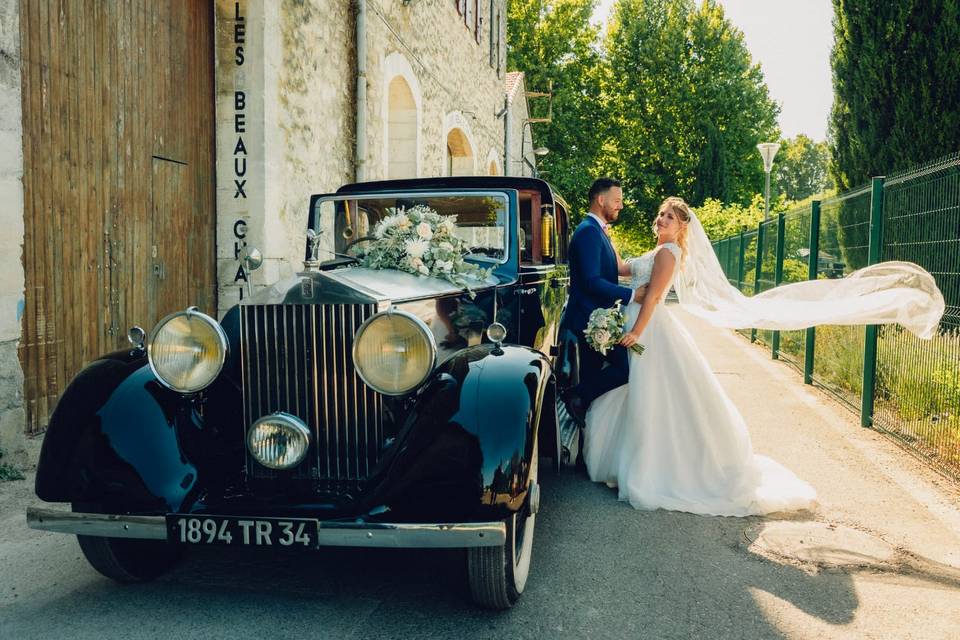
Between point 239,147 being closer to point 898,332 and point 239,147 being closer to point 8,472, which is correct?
point 8,472

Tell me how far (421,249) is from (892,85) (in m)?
10.8

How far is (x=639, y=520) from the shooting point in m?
3.82

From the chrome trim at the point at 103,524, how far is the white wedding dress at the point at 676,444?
2.39 m

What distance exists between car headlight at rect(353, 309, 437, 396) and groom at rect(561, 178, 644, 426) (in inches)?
76.0

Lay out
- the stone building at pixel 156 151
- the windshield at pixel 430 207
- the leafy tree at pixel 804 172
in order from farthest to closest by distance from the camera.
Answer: the leafy tree at pixel 804 172
the stone building at pixel 156 151
the windshield at pixel 430 207

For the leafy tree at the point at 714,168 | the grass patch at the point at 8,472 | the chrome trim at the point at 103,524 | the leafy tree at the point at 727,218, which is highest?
the leafy tree at the point at 714,168

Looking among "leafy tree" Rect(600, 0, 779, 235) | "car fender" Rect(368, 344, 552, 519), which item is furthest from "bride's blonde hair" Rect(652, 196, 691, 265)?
"leafy tree" Rect(600, 0, 779, 235)

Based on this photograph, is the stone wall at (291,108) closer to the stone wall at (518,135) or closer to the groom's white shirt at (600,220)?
the groom's white shirt at (600,220)

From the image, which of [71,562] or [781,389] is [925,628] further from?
[781,389]

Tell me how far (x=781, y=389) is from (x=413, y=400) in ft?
19.3

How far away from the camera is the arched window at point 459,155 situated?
15180 mm

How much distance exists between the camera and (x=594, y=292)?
470 centimetres

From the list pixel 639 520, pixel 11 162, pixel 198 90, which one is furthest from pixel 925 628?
pixel 198 90

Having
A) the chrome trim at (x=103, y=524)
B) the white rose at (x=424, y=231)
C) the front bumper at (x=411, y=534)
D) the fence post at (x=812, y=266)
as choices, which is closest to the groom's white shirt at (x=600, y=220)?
the white rose at (x=424, y=231)
